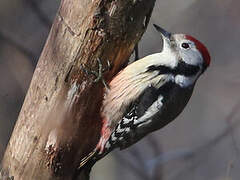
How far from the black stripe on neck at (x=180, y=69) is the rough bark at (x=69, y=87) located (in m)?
0.25

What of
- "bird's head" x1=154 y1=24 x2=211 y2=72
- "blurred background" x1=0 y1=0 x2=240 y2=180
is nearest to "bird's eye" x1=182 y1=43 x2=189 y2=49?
"bird's head" x1=154 y1=24 x2=211 y2=72

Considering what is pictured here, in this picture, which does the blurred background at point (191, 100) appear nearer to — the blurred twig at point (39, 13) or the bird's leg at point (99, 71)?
the blurred twig at point (39, 13)

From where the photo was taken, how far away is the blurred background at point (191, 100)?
648 cm

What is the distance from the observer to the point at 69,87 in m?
3.92

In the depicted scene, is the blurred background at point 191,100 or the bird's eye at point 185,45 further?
the blurred background at point 191,100

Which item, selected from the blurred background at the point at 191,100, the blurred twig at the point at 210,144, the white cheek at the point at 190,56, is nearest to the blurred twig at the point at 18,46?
the blurred background at the point at 191,100

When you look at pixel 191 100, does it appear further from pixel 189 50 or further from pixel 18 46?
pixel 189 50

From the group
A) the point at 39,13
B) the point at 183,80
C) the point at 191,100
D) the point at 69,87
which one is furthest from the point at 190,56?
the point at 191,100

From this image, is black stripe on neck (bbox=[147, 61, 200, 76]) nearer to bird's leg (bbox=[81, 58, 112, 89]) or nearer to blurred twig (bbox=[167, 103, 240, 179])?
bird's leg (bbox=[81, 58, 112, 89])

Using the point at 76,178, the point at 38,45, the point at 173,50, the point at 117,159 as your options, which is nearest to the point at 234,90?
the point at 117,159

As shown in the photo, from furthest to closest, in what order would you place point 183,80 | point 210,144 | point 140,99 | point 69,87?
point 210,144
point 183,80
point 140,99
point 69,87

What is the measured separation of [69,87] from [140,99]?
1.83 ft

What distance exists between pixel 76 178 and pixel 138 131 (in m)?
0.52

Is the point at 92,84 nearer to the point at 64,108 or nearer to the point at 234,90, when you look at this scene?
the point at 64,108
